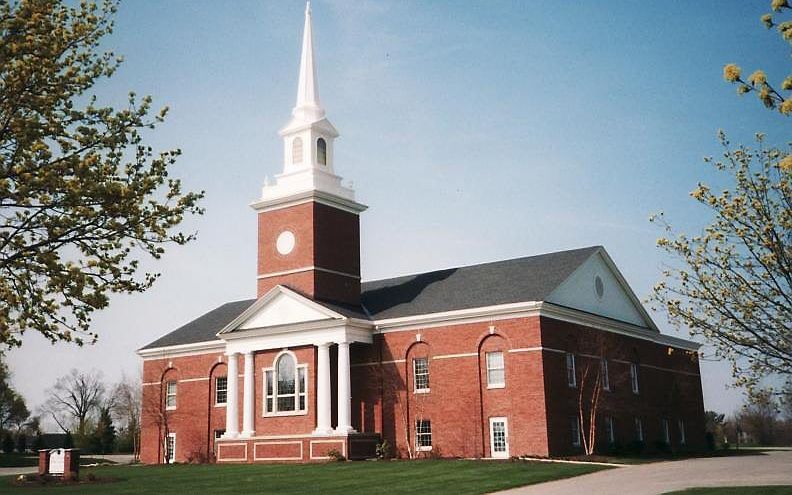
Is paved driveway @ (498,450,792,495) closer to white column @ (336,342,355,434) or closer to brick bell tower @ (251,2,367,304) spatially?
white column @ (336,342,355,434)

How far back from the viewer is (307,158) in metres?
47.2

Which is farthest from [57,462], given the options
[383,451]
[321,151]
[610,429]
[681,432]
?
[681,432]

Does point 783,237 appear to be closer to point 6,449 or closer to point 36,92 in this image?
point 36,92

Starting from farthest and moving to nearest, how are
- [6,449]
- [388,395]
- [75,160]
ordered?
1. [6,449]
2. [388,395]
3. [75,160]

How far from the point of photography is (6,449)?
75.3m

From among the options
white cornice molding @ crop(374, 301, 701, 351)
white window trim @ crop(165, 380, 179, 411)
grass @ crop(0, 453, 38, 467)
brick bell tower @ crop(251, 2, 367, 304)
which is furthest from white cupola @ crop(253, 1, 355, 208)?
grass @ crop(0, 453, 38, 467)

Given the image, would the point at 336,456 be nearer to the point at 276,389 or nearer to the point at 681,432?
the point at 276,389

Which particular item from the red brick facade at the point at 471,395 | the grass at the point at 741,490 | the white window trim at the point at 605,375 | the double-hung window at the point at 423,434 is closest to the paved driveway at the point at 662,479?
the grass at the point at 741,490

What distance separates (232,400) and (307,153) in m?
14.1

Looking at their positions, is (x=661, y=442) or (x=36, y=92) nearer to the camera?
(x=36, y=92)

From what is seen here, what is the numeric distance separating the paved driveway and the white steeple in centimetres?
2270

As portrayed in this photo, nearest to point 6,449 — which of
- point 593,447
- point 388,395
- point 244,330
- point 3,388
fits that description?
point 3,388

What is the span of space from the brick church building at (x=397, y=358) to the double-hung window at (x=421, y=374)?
79mm

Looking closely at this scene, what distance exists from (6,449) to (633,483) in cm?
6651
